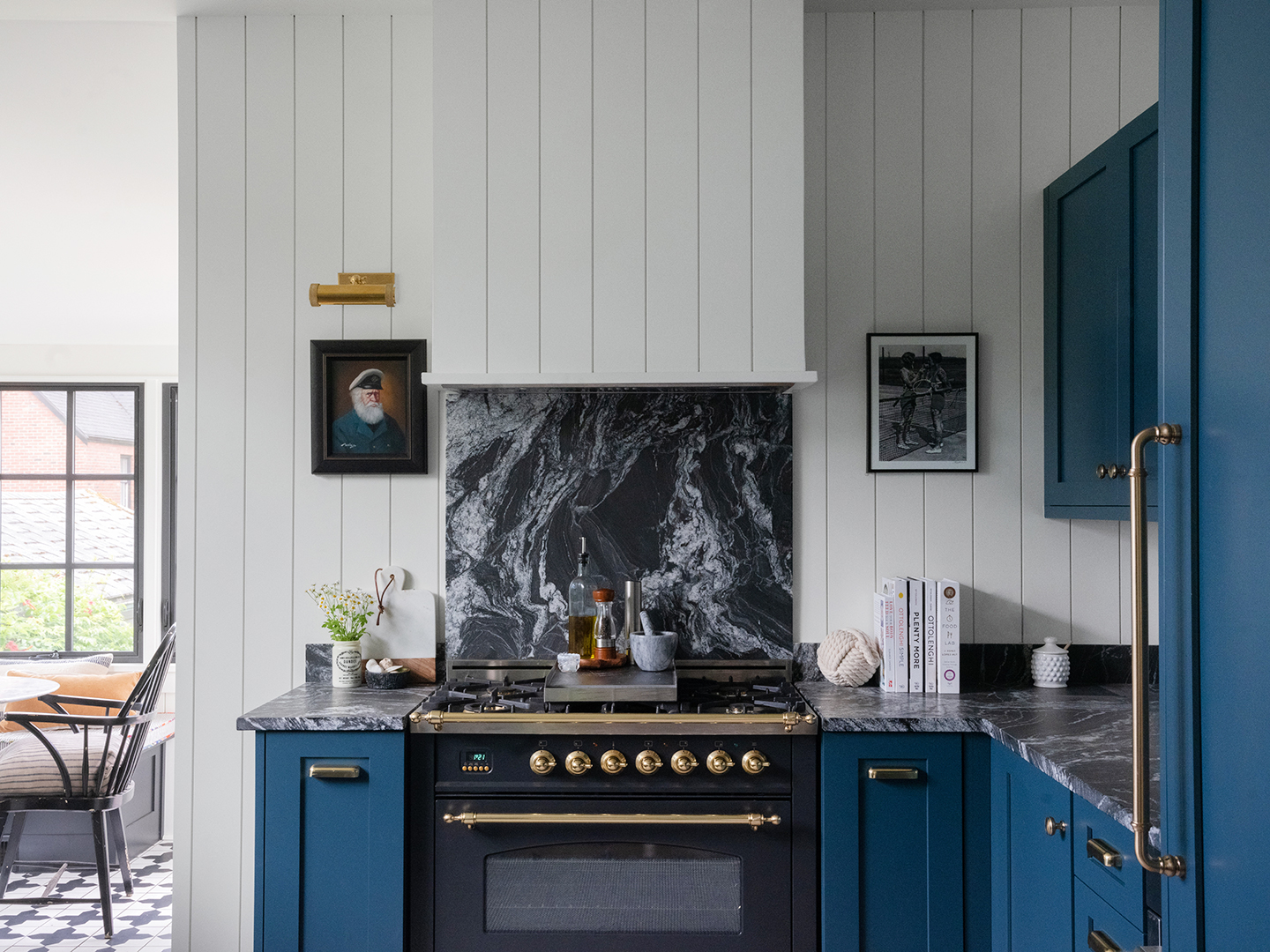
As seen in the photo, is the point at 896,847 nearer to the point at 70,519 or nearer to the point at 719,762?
the point at 719,762

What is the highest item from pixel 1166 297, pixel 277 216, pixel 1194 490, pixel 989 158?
pixel 989 158

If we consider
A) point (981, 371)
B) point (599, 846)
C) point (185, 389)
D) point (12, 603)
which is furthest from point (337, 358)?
point (12, 603)

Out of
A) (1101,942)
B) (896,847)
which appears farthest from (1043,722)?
(1101,942)

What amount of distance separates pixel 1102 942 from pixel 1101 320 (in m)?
1.38

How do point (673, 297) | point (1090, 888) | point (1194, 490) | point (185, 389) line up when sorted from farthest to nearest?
point (185, 389) < point (673, 297) < point (1090, 888) < point (1194, 490)

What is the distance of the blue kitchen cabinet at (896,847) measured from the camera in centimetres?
208

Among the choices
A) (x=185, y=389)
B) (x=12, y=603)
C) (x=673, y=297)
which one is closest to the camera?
(x=673, y=297)

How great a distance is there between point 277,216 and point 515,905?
6.28 ft

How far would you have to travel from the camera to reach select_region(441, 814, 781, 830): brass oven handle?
2.09 m

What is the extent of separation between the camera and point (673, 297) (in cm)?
228

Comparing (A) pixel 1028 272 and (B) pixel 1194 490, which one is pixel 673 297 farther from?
(B) pixel 1194 490

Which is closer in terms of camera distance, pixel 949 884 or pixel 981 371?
pixel 949 884

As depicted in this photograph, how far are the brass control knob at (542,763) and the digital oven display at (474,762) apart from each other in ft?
0.36

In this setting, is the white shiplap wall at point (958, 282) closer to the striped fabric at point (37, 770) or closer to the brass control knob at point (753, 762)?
the brass control knob at point (753, 762)
